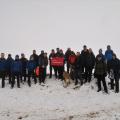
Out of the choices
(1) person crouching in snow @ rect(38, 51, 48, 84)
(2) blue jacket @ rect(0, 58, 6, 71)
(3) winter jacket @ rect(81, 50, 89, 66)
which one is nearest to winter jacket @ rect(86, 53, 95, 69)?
(3) winter jacket @ rect(81, 50, 89, 66)

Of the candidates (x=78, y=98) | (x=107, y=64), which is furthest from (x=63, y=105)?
(x=107, y=64)

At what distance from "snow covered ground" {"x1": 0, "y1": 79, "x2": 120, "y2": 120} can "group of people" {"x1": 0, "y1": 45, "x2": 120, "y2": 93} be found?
71 cm

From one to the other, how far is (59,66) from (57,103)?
4.68 meters

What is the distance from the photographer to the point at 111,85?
20.8 meters

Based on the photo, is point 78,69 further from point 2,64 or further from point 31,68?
point 2,64

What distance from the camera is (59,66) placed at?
2305cm

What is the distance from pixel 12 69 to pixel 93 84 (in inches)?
233

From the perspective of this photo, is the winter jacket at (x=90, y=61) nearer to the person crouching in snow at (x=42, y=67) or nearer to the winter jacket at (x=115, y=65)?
the winter jacket at (x=115, y=65)

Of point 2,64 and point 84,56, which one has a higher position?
point 84,56

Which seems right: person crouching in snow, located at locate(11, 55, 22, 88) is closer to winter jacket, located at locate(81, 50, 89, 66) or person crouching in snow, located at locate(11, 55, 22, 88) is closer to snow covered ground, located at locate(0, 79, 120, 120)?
snow covered ground, located at locate(0, 79, 120, 120)

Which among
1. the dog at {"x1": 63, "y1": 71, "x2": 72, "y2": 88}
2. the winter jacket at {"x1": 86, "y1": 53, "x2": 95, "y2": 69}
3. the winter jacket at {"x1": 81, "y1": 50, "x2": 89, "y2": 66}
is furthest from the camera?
the dog at {"x1": 63, "y1": 71, "x2": 72, "y2": 88}

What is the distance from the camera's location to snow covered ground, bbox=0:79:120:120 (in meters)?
16.3

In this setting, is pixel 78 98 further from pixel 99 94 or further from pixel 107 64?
pixel 107 64

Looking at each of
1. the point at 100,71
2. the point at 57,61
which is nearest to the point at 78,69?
the point at 57,61
